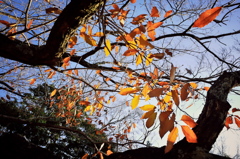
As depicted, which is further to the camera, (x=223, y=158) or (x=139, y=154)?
(x=139, y=154)

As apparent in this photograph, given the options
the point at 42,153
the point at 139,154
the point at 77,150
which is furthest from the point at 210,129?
the point at 77,150

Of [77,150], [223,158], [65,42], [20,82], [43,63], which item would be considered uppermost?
[20,82]

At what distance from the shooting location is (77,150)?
820 cm

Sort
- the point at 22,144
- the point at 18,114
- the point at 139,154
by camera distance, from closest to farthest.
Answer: the point at 139,154 < the point at 22,144 < the point at 18,114

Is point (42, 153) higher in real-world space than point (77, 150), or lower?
higher

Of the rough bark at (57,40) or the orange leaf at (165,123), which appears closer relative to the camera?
the orange leaf at (165,123)

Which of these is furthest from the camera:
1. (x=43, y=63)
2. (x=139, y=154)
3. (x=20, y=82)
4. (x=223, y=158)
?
(x=20, y=82)

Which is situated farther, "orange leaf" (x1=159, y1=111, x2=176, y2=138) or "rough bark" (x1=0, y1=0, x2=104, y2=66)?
"rough bark" (x1=0, y1=0, x2=104, y2=66)

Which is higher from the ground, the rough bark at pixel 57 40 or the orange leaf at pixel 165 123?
the rough bark at pixel 57 40

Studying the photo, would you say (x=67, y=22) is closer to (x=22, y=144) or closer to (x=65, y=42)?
(x=65, y=42)

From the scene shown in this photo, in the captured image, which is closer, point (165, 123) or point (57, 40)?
point (165, 123)

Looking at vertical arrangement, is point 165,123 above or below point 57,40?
below

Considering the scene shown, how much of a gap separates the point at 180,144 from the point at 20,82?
5374mm

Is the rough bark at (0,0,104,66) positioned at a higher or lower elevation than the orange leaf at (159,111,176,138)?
higher
